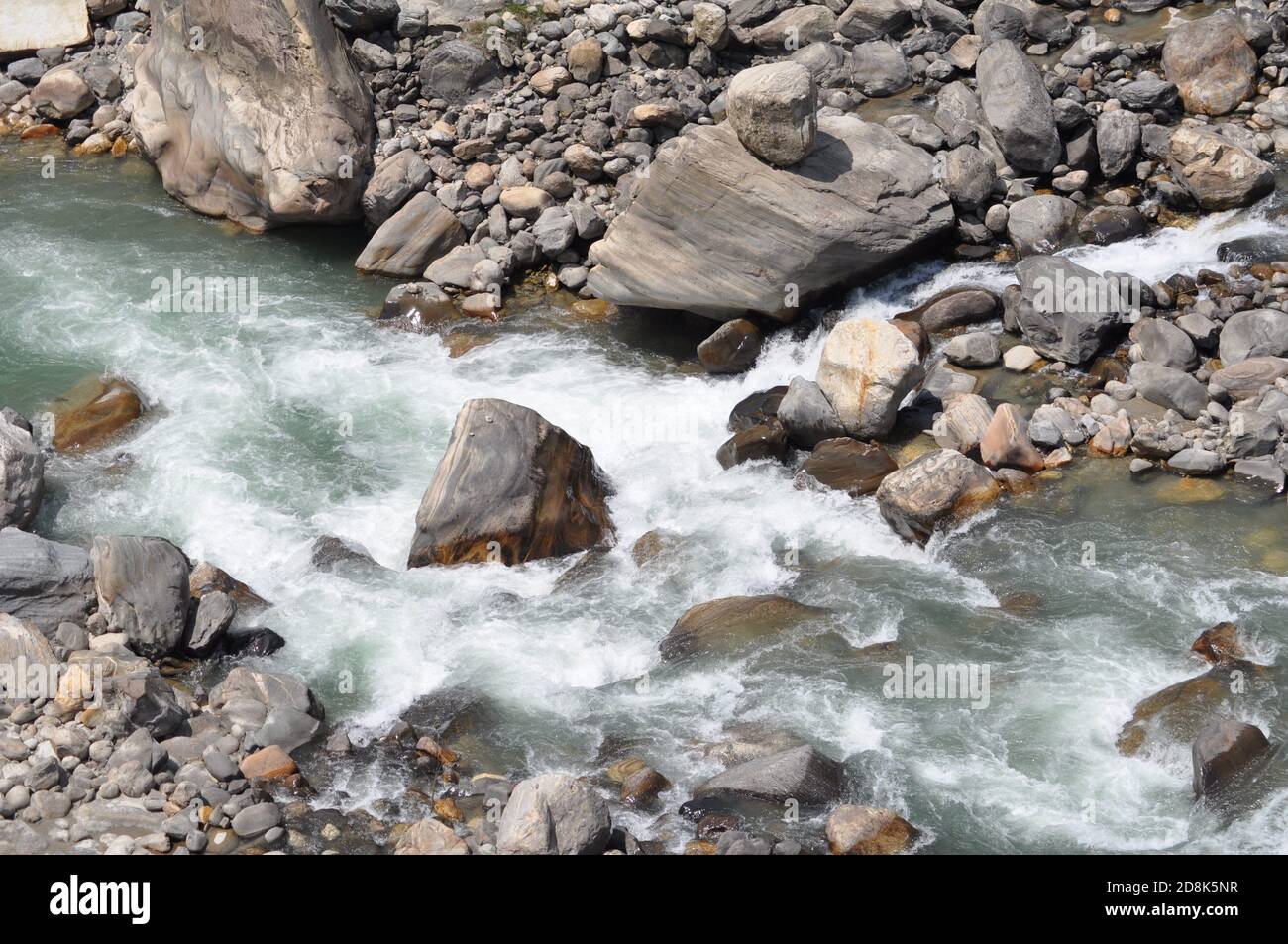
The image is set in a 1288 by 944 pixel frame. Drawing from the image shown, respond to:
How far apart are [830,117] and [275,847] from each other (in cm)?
1316

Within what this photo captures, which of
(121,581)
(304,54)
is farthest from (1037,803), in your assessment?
→ (304,54)

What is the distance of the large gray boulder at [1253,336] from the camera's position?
17062mm

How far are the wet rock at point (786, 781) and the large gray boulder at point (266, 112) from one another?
12966 millimetres

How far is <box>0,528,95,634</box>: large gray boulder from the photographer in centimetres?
1385

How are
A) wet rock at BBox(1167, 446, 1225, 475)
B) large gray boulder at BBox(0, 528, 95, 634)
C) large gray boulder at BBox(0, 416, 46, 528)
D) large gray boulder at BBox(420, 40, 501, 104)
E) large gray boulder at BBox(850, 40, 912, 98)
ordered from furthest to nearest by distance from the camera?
large gray boulder at BBox(420, 40, 501, 104), large gray boulder at BBox(850, 40, 912, 98), wet rock at BBox(1167, 446, 1225, 475), large gray boulder at BBox(0, 416, 46, 528), large gray boulder at BBox(0, 528, 95, 634)

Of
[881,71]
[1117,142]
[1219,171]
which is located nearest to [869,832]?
[1219,171]

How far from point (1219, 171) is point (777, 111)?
6.30 meters

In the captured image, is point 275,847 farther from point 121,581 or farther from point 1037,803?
point 1037,803

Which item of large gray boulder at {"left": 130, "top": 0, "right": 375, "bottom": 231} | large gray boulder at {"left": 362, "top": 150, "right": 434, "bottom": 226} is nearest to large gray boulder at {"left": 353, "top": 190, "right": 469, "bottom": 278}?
large gray boulder at {"left": 362, "top": 150, "right": 434, "bottom": 226}

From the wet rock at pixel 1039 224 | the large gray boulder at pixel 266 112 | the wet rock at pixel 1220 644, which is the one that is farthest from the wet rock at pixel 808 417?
the large gray boulder at pixel 266 112

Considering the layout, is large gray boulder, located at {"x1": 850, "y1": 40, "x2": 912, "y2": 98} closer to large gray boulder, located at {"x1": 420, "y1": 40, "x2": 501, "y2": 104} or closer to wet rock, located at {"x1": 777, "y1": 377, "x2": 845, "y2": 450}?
large gray boulder, located at {"x1": 420, "y1": 40, "x2": 501, "y2": 104}

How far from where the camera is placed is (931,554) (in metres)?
15.6

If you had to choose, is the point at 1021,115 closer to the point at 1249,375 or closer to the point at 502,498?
the point at 1249,375

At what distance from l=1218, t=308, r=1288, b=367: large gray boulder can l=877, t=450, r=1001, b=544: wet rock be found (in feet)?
12.2
